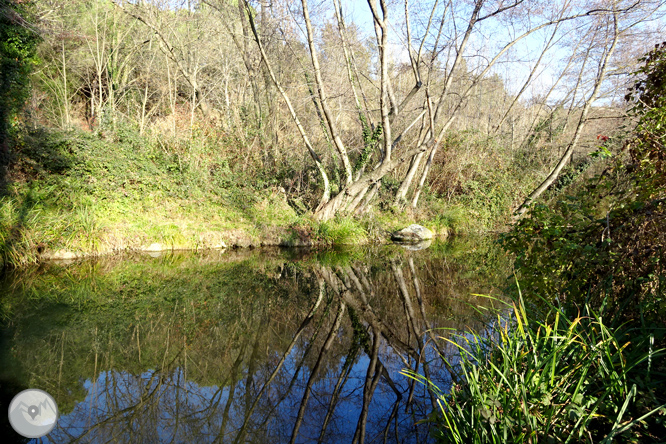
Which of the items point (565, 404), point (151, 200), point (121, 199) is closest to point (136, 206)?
point (121, 199)

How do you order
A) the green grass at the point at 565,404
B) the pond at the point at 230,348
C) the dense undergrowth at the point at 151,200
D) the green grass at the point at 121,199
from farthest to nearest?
the dense undergrowth at the point at 151,200, the green grass at the point at 121,199, the pond at the point at 230,348, the green grass at the point at 565,404

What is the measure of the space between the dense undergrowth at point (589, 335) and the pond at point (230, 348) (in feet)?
1.94

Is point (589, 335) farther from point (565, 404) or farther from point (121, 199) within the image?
point (121, 199)

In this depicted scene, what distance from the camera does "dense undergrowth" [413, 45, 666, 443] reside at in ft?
9.14

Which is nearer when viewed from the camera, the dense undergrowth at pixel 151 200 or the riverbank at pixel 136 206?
the riverbank at pixel 136 206

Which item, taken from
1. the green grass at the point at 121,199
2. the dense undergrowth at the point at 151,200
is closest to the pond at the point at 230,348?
the green grass at the point at 121,199

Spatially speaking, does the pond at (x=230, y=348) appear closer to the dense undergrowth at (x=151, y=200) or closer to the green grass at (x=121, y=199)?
the green grass at (x=121, y=199)

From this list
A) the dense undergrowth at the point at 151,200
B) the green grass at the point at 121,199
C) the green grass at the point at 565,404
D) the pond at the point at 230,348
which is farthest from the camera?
the dense undergrowth at the point at 151,200

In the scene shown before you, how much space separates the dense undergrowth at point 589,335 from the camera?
2785 millimetres

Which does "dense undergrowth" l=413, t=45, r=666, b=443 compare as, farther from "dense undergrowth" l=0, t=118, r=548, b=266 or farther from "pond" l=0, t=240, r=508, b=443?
"dense undergrowth" l=0, t=118, r=548, b=266

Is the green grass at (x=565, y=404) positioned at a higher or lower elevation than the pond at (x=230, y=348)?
higher

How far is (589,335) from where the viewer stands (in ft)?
11.1

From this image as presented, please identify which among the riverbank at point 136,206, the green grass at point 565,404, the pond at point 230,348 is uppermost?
the riverbank at point 136,206

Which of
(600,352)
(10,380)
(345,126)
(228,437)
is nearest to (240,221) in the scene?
(345,126)
